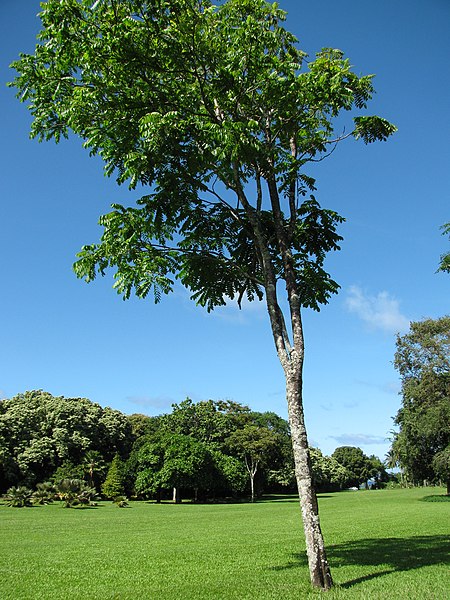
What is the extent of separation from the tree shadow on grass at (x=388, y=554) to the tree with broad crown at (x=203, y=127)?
3643mm

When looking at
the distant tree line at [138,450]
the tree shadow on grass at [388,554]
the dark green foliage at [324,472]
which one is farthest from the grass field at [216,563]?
the dark green foliage at [324,472]

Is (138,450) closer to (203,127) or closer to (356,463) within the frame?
(203,127)

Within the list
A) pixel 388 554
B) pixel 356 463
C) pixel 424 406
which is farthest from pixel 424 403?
pixel 356 463

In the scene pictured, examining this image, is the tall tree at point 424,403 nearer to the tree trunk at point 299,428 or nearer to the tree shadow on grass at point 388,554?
the tree shadow on grass at point 388,554

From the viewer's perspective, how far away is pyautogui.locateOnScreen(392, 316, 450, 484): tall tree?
39.2m

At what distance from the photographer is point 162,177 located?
1052 cm

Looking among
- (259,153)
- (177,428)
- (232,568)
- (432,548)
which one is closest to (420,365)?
(177,428)

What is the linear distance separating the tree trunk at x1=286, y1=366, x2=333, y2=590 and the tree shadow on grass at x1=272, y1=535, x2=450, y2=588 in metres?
0.77

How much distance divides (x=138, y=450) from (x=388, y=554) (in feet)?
151

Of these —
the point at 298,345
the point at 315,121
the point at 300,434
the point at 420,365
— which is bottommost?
the point at 300,434

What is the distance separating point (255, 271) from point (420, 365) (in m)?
38.3

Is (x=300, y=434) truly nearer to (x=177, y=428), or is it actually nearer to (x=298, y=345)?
(x=298, y=345)

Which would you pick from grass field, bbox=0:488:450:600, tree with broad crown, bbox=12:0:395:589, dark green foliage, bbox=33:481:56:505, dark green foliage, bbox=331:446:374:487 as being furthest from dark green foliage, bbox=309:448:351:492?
tree with broad crown, bbox=12:0:395:589

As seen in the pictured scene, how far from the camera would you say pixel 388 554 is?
1332 centimetres
